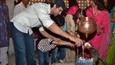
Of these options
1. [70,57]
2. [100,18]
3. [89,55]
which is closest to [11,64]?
[70,57]

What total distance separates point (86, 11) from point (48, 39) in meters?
0.96

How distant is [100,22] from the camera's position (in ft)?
21.1

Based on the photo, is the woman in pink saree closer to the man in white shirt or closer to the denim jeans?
the man in white shirt

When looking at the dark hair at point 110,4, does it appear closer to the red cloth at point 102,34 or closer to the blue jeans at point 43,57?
the red cloth at point 102,34

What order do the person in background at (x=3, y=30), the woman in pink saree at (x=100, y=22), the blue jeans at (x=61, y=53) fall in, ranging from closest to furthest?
the woman in pink saree at (x=100, y=22) < the person in background at (x=3, y=30) < the blue jeans at (x=61, y=53)

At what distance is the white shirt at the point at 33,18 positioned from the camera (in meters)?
5.54

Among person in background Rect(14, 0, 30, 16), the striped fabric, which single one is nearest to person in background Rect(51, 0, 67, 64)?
person in background Rect(14, 0, 30, 16)

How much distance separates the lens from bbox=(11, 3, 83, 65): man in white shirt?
5.55 metres

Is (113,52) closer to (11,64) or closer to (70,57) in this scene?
(70,57)

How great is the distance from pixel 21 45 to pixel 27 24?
0.35 m

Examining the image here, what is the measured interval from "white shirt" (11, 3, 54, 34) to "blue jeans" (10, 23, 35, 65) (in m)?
0.08

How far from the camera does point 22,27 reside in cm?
618

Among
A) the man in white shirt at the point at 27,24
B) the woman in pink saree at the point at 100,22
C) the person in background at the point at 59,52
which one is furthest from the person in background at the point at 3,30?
the woman in pink saree at the point at 100,22

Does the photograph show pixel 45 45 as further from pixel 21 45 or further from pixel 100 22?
pixel 100 22
